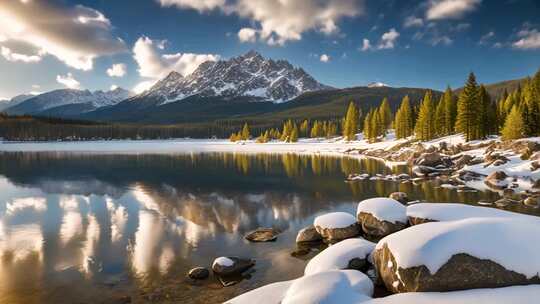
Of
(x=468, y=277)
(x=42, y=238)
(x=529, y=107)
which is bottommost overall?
(x=42, y=238)

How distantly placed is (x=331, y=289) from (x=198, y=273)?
6835mm

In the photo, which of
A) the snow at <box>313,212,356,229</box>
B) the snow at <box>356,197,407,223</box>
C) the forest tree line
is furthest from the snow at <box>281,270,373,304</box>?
the forest tree line

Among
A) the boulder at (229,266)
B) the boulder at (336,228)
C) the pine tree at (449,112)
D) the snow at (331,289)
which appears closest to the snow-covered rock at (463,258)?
the snow at (331,289)

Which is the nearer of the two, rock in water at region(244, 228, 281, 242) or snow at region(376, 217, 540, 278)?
snow at region(376, 217, 540, 278)

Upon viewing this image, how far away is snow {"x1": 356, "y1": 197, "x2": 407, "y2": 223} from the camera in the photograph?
63.8 feet

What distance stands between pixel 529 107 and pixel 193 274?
2893 inches

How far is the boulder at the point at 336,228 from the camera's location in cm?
1961

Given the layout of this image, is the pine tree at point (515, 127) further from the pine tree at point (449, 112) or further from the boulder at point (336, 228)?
the boulder at point (336, 228)

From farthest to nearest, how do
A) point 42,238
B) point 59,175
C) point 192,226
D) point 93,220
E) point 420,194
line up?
1. point 59,175
2. point 420,194
3. point 93,220
4. point 192,226
5. point 42,238

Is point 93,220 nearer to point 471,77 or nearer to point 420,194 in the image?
point 420,194

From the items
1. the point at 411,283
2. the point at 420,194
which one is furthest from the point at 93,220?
the point at 420,194

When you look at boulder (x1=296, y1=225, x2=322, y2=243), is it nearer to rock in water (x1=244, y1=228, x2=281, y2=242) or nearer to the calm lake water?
the calm lake water

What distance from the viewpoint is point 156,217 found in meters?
26.2

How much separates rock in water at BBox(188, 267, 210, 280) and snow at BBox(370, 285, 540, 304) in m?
7.69
